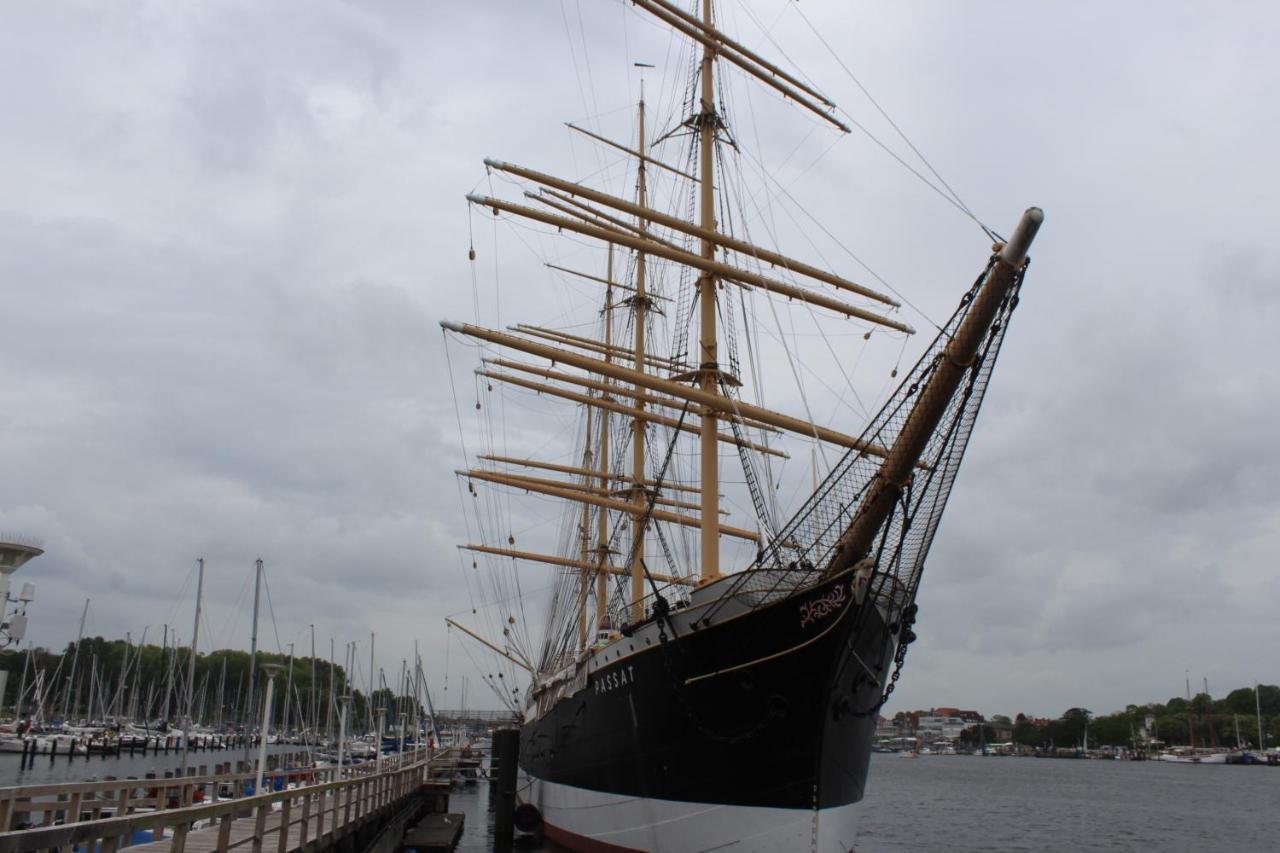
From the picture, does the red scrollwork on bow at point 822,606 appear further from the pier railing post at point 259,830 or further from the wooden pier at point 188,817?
the pier railing post at point 259,830

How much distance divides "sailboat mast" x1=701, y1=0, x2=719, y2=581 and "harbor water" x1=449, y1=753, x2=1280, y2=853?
1097 centimetres

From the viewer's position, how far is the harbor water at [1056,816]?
33375mm

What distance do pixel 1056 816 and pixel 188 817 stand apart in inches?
1881

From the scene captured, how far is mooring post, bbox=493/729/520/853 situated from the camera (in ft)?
82.9

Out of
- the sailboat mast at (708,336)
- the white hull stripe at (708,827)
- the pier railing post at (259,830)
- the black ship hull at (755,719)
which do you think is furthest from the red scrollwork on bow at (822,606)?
the pier railing post at (259,830)

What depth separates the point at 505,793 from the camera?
1025 inches

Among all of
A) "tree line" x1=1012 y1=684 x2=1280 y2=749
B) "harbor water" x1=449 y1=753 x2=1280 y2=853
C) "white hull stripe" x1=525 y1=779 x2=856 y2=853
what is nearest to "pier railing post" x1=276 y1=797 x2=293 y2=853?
"white hull stripe" x1=525 y1=779 x2=856 y2=853

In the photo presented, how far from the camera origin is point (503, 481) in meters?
34.0

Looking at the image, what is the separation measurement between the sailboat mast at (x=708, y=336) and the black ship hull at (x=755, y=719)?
3.16 metres

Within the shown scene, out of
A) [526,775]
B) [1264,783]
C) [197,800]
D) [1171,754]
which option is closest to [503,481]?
[526,775]

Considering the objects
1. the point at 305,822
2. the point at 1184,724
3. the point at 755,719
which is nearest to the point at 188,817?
the point at 305,822

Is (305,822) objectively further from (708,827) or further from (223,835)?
(708,827)

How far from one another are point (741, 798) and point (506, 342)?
1173 centimetres

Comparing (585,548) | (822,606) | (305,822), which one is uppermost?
(585,548)
